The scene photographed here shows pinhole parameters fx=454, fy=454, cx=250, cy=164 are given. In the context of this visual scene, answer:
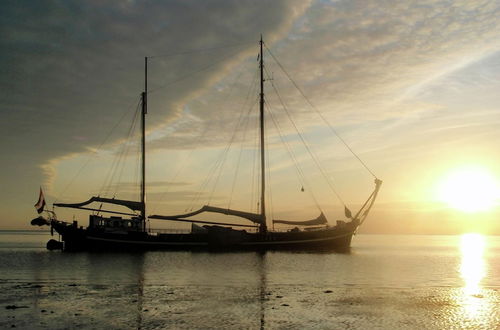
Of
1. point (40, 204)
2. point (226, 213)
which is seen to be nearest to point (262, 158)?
point (226, 213)

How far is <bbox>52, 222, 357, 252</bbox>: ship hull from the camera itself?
6222 centimetres

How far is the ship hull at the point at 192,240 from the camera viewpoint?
6222 cm

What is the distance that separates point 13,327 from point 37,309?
12.5 ft

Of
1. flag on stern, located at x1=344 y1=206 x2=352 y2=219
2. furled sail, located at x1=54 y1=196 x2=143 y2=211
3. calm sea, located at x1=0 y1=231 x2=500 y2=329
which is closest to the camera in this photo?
calm sea, located at x1=0 y1=231 x2=500 y2=329

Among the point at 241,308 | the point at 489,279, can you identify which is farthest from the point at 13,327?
the point at 489,279

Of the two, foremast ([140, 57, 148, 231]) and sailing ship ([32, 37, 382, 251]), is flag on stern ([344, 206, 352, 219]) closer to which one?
sailing ship ([32, 37, 382, 251])

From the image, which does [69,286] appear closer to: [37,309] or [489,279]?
[37,309]

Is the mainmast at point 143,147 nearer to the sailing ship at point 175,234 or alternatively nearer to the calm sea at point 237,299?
the sailing ship at point 175,234

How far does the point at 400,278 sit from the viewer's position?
40781 mm

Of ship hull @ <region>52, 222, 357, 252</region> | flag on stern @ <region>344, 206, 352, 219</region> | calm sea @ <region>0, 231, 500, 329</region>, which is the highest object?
flag on stern @ <region>344, 206, 352, 219</region>

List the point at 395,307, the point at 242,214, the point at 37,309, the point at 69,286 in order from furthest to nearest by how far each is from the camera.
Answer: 1. the point at 242,214
2. the point at 69,286
3. the point at 395,307
4. the point at 37,309

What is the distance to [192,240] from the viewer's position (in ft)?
214

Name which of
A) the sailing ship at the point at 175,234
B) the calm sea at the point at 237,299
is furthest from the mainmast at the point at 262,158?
the calm sea at the point at 237,299

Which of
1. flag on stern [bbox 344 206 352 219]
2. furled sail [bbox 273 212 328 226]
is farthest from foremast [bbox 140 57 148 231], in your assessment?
flag on stern [bbox 344 206 352 219]
